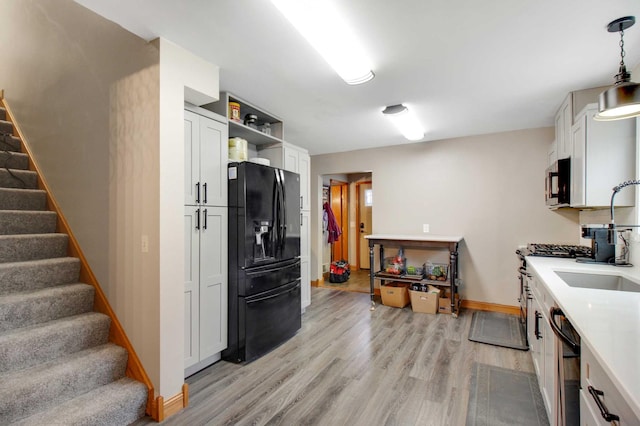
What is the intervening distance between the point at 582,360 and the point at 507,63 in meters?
2.12

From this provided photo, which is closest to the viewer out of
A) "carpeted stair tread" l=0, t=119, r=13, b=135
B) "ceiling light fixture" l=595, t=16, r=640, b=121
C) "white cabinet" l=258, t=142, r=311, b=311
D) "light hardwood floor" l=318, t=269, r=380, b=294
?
"ceiling light fixture" l=595, t=16, r=640, b=121

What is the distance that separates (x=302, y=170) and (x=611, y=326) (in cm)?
331

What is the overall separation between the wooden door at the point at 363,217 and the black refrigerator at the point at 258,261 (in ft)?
13.5

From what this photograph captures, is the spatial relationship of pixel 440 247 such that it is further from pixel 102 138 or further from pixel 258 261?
pixel 102 138

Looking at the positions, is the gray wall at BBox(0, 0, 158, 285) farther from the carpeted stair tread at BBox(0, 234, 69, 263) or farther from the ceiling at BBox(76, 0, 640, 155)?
the ceiling at BBox(76, 0, 640, 155)

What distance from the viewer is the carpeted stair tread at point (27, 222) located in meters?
2.48

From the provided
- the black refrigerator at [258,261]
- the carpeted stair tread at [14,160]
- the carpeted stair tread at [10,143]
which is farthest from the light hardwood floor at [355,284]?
the carpeted stair tread at [10,143]

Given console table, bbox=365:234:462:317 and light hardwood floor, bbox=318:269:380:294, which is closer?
console table, bbox=365:234:462:317

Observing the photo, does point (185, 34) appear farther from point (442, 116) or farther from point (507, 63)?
point (442, 116)

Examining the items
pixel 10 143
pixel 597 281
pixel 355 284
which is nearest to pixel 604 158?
pixel 597 281

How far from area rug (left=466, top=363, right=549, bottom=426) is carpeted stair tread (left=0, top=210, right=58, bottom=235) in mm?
3740

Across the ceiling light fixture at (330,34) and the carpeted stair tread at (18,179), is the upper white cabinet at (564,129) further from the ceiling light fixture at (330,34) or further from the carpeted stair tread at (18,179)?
the carpeted stair tread at (18,179)

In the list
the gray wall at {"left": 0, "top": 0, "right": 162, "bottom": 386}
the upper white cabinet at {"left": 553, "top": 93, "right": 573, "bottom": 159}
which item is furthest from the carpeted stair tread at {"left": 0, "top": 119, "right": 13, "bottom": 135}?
the upper white cabinet at {"left": 553, "top": 93, "right": 573, "bottom": 159}

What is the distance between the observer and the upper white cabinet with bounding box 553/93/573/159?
2.80 metres
